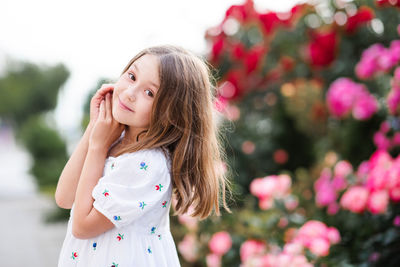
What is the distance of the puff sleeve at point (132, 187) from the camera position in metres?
1.27

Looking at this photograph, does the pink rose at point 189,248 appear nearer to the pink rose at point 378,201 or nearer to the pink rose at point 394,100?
the pink rose at point 378,201

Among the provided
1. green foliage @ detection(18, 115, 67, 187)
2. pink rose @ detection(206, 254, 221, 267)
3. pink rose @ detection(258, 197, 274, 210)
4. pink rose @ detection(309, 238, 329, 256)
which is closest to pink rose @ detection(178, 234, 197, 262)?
pink rose @ detection(206, 254, 221, 267)

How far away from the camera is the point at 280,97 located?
14.9 feet

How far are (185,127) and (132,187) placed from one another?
26 cm

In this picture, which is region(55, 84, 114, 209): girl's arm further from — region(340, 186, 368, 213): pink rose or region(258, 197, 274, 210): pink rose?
region(258, 197, 274, 210): pink rose

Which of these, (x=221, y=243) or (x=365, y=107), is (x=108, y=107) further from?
(x=365, y=107)

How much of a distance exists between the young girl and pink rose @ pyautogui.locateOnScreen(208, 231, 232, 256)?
129cm

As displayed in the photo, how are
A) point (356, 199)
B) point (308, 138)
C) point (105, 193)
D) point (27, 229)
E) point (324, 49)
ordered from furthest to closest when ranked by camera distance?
point (27, 229), point (308, 138), point (324, 49), point (356, 199), point (105, 193)

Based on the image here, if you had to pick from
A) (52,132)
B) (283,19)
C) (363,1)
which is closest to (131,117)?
(363,1)

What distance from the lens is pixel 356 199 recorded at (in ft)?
7.82

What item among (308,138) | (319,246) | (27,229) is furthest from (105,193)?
(27,229)

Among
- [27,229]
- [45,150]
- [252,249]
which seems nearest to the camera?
[252,249]

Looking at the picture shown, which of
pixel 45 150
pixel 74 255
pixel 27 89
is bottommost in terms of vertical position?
pixel 27 89

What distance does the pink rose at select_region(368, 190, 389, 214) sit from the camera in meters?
2.26
